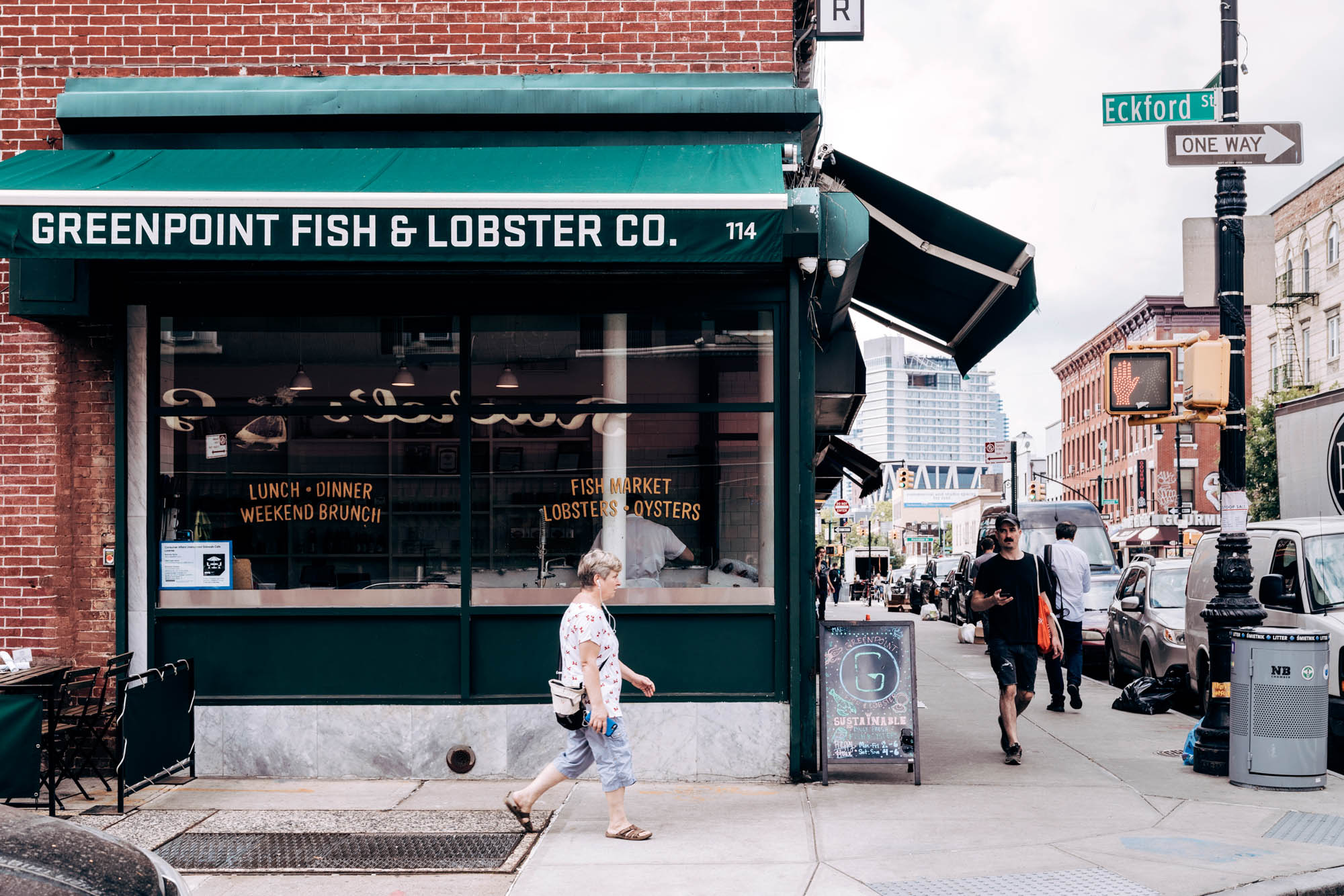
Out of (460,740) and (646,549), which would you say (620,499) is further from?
(460,740)

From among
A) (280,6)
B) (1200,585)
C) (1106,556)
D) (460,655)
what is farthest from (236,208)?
(1106,556)

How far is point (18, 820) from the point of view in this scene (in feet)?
15.0

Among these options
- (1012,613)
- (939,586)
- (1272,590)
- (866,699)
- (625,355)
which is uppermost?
(625,355)

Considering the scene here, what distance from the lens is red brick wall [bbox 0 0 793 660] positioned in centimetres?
894

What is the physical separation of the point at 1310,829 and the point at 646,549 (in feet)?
14.9

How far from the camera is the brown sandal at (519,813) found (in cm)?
715

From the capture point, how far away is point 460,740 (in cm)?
876

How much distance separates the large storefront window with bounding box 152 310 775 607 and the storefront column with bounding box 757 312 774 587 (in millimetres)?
17

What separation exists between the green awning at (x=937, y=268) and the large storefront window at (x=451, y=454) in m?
1.50

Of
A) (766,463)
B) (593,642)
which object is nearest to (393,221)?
(593,642)

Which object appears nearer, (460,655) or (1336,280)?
(460,655)

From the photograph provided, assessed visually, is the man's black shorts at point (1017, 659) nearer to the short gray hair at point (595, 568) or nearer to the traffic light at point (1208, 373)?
the traffic light at point (1208, 373)

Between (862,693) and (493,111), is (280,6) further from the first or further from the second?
(862,693)

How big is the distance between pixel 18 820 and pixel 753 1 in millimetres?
7128
